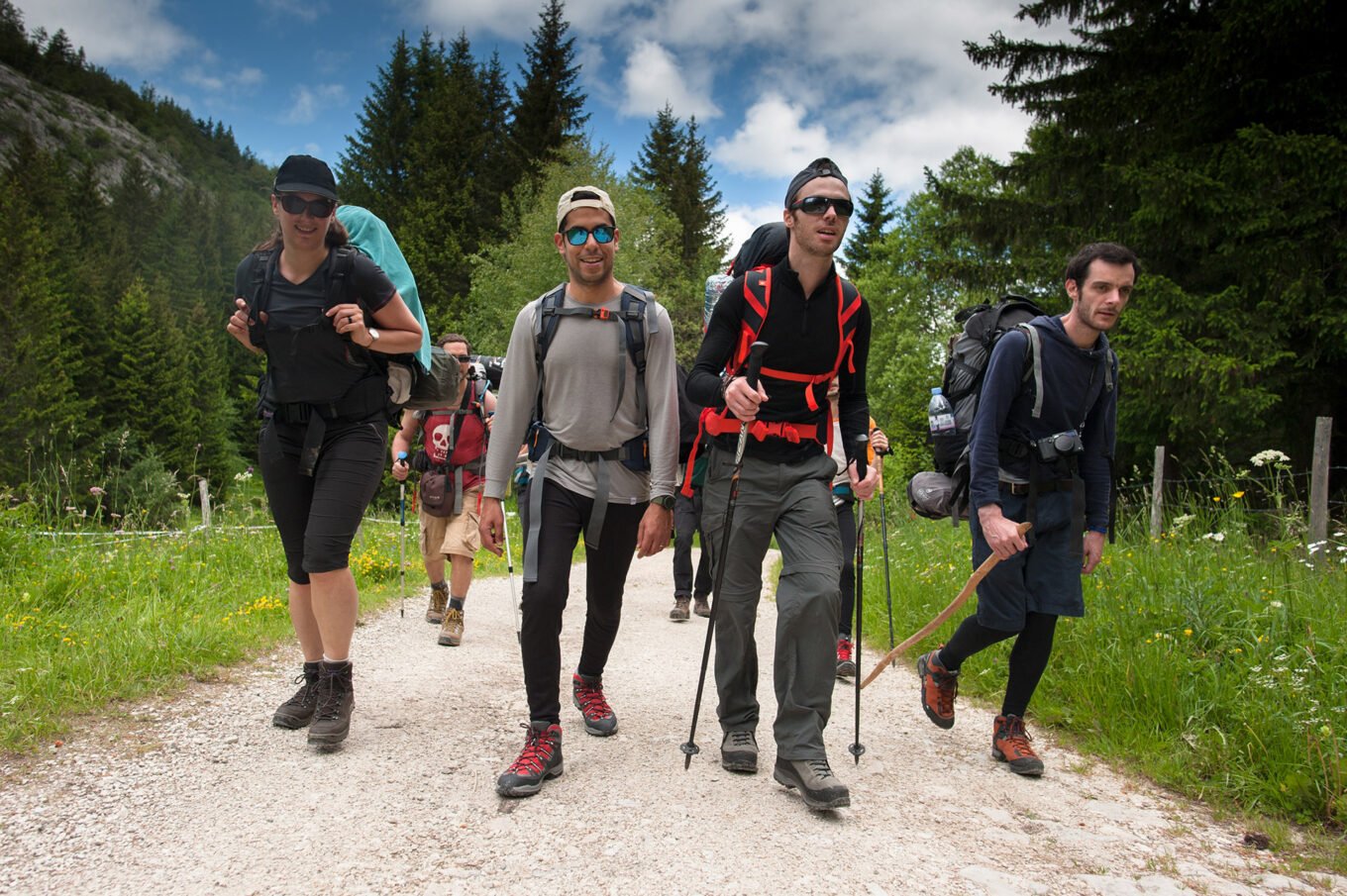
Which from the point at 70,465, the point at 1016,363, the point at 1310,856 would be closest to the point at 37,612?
the point at 70,465

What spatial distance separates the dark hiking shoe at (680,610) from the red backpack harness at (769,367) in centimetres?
429

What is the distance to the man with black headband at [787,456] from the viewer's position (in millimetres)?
3578

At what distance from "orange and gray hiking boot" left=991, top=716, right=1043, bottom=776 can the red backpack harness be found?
5.06 ft

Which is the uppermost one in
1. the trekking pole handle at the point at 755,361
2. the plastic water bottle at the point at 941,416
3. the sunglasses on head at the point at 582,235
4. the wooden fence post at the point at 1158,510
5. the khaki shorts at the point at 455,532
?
the sunglasses on head at the point at 582,235

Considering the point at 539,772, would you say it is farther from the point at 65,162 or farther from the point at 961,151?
the point at 65,162

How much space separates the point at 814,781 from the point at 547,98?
50.4 metres

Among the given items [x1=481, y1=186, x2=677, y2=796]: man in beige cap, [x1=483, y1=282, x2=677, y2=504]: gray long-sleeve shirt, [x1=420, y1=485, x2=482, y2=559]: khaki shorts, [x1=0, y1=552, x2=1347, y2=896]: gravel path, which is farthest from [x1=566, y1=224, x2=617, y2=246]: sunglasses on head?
[x1=420, y1=485, x2=482, y2=559]: khaki shorts

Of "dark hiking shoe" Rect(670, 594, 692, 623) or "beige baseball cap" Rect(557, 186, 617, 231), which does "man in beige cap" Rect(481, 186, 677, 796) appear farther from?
"dark hiking shoe" Rect(670, 594, 692, 623)

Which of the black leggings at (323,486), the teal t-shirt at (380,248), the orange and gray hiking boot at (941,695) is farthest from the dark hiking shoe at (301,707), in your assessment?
the orange and gray hiking boot at (941,695)

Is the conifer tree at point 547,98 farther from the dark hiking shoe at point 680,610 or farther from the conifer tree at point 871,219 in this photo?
the dark hiking shoe at point 680,610

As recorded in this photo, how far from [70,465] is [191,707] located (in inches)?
189

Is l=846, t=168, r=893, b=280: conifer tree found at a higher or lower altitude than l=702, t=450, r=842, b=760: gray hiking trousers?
higher

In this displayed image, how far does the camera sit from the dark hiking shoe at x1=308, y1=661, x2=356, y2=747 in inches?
150

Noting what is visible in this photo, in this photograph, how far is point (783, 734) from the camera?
3.51m
